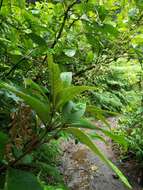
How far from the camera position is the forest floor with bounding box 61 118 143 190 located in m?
4.34

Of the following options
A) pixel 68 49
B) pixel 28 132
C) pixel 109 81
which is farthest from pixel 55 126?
pixel 109 81

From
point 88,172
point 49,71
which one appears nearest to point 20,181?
point 49,71

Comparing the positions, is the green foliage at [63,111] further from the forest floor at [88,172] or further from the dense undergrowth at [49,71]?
the forest floor at [88,172]

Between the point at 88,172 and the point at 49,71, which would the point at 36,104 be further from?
the point at 88,172

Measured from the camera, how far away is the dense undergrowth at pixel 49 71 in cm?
108

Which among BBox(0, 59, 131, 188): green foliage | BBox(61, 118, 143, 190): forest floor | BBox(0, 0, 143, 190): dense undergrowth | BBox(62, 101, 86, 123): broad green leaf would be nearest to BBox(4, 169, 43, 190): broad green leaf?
BBox(0, 0, 143, 190): dense undergrowth

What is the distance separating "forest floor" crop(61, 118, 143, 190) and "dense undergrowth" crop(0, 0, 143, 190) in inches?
95.9

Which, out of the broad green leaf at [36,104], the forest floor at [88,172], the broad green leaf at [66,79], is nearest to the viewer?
the broad green leaf at [36,104]

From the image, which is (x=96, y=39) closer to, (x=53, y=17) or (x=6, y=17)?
(x=53, y=17)

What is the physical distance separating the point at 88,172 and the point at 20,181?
369cm

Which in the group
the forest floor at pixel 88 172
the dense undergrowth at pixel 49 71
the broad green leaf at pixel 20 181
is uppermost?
the dense undergrowth at pixel 49 71

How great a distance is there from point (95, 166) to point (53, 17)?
3332 millimetres

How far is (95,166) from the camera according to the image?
4.89 meters

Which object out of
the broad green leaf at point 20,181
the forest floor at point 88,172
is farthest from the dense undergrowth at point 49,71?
the forest floor at point 88,172
